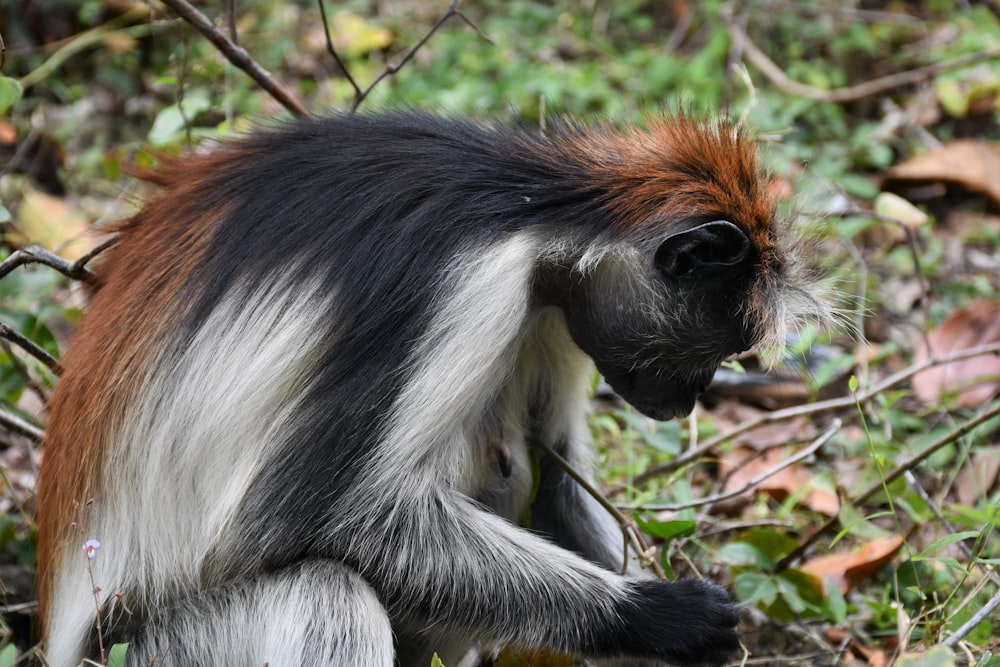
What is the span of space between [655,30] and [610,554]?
5379mm

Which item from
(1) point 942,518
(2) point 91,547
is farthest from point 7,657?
(1) point 942,518

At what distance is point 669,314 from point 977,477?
217 centimetres

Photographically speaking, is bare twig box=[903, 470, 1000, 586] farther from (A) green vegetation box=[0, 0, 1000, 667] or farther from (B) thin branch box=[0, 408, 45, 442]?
(B) thin branch box=[0, 408, 45, 442]

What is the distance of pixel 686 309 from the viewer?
3422 millimetres

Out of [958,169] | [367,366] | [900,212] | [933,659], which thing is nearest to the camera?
[933,659]

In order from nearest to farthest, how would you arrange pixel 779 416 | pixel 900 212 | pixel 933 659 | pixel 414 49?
1. pixel 933 659
2. pixel 414 49
3. pixel 779 416
4. pixel 900 212

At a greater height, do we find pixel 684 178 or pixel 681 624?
pixel 684 178

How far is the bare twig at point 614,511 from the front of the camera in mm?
3773

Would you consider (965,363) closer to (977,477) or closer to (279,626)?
(977,477)

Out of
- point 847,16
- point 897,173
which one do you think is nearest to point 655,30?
point 847,16

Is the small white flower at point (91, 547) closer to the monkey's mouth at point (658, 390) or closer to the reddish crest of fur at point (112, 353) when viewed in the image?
the reddish crest of fur at point (112, 353)

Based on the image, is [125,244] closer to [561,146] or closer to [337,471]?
[337,471]

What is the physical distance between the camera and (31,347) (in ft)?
12.9

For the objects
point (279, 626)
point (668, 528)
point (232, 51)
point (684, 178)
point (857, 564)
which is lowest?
point (857, 564)
